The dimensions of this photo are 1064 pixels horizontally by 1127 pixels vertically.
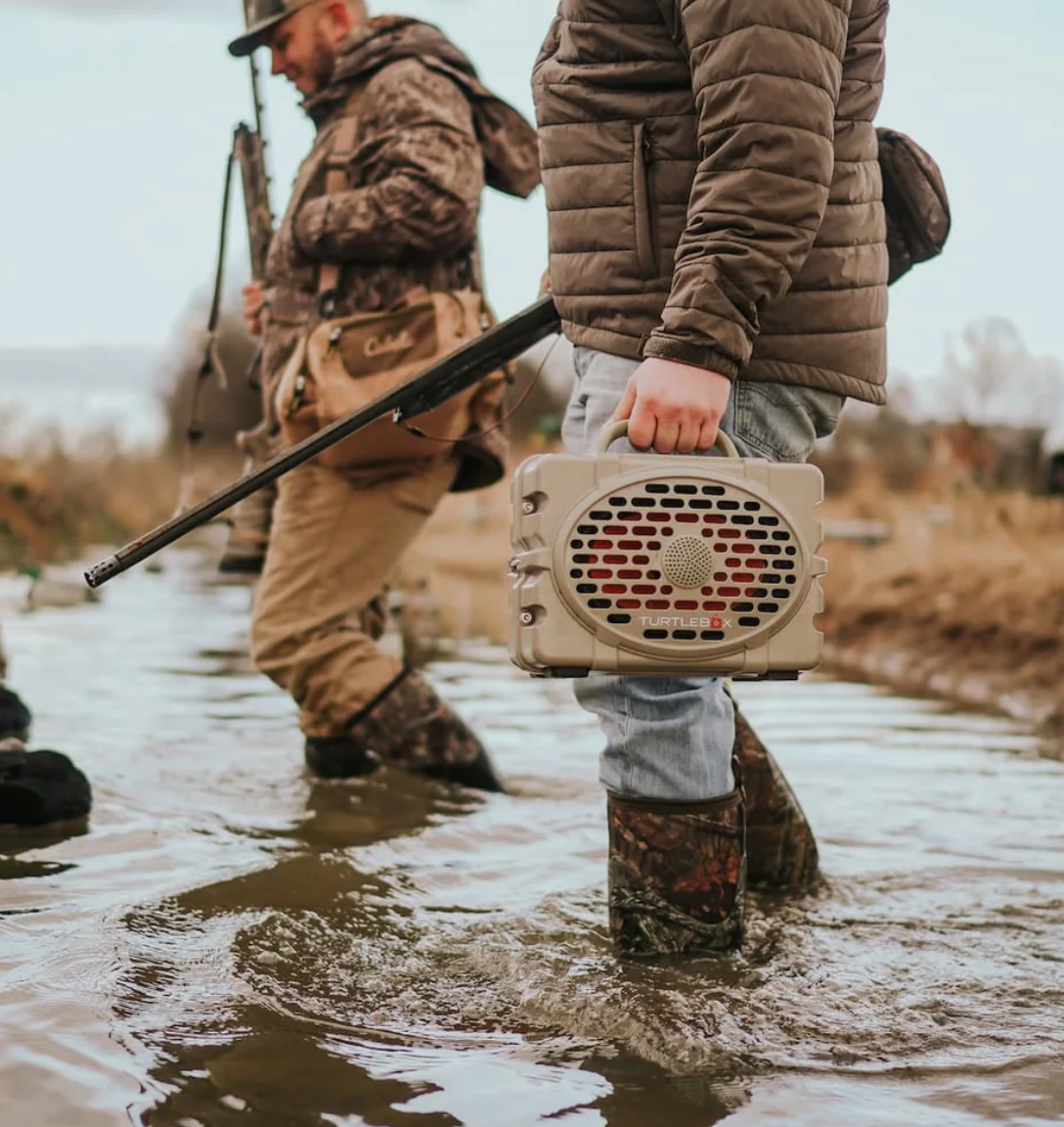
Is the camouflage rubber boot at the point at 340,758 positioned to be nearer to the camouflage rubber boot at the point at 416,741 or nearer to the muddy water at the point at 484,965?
the camouflage rubber boot at the point at 416,741

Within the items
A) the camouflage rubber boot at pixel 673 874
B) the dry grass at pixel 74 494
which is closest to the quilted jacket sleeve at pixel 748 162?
the camouflage rubber boot at pixel 673 874

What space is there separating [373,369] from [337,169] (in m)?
0.64

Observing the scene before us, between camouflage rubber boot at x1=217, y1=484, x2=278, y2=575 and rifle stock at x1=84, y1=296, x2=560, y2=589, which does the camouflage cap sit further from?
rifle stock at x1=84, y1=296, x2=560, y2=589

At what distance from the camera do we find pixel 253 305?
17.5 feet

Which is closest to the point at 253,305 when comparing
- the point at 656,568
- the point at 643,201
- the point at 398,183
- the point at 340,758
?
the point at 398,183

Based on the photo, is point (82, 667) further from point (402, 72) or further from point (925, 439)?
point (925, 439)

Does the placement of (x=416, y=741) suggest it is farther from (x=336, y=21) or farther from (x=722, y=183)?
(x=722, y=183)

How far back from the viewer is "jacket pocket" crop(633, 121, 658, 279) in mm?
2955

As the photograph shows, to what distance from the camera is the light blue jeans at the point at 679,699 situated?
3020 millimetres

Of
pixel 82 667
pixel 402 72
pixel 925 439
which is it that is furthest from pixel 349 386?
pixel 925 439

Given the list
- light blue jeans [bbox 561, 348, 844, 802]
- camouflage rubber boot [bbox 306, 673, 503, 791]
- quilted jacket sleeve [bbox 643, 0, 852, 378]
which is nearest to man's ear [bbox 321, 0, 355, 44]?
camouflage rubber boot [bbox 306, 673, 503, 791]

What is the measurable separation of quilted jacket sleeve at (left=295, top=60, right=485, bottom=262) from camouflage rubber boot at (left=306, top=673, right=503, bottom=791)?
4.22 feet

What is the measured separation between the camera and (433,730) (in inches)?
199

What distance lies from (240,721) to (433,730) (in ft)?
4.83
